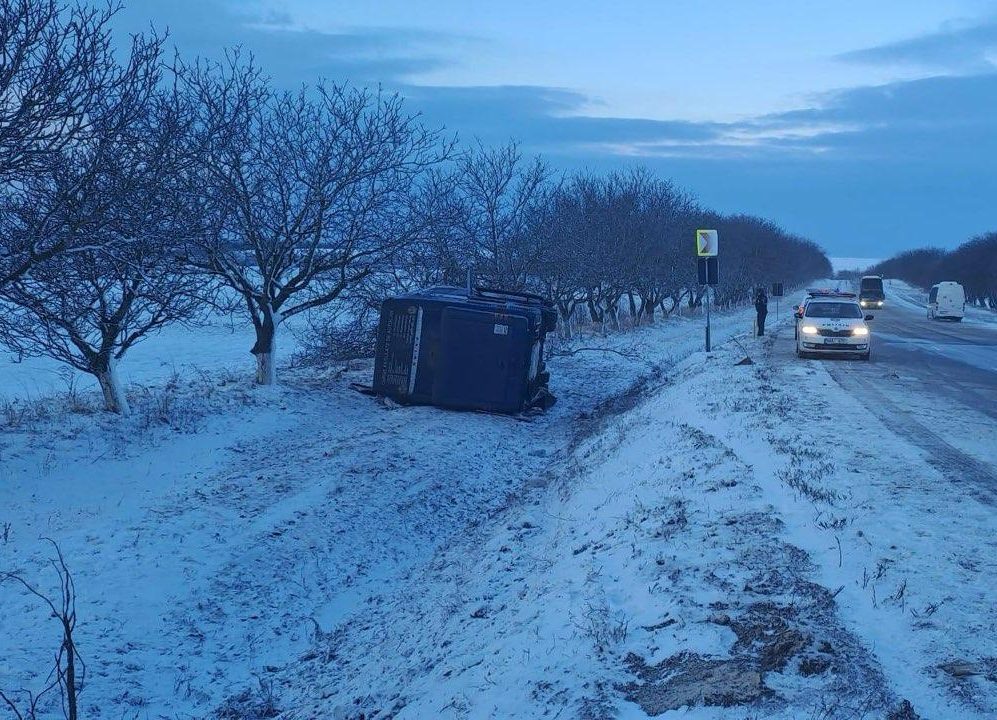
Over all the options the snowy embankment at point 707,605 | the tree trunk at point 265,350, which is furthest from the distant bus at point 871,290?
the snowy embankment at point 707,605

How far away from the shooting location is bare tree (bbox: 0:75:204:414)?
9.11 meters

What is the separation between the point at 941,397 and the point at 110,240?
45.9ft

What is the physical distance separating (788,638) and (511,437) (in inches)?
394

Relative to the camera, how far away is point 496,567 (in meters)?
8.11

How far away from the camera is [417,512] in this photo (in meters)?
10.5

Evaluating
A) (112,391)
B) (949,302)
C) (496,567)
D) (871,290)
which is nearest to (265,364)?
(112,391)

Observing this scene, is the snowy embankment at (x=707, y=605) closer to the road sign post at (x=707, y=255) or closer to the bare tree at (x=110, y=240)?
the bare tree at (x=110, y=240)

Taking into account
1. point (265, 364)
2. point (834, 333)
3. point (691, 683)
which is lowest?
point (691, 683)

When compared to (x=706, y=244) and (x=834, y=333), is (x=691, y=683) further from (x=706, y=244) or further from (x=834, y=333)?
(x=834, y=333)

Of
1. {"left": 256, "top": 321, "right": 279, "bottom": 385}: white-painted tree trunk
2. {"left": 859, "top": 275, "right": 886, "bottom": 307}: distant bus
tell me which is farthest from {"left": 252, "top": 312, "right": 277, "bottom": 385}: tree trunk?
{"left": 859, "top": 275, "right": 886, "bottom": 307}: distant bus

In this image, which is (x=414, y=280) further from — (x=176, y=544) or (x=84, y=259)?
(x=176, y=544)

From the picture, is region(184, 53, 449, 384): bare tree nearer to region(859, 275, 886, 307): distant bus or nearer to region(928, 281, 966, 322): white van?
region(928, 281, 966, 322): white van

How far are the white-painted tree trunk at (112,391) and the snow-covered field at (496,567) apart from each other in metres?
0.38

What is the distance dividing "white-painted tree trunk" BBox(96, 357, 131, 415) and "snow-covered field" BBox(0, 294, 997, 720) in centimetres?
38
